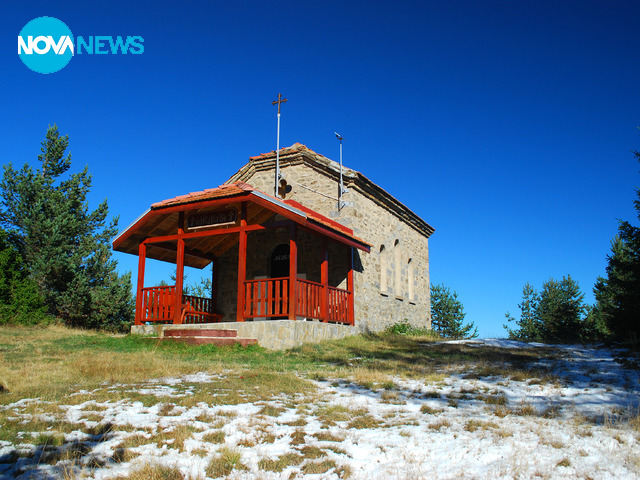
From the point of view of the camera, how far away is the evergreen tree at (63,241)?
19.1m

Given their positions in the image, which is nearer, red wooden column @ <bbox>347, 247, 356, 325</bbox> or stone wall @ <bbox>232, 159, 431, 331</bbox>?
red wooden column @ <bbox>347, 247, 356, 325</bbox>

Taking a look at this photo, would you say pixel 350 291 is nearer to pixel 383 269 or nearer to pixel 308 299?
pixel 308 299

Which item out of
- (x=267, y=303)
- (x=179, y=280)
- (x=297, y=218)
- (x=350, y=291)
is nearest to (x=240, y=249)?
(x=267, y=303)

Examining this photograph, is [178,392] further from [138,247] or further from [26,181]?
[26,181]

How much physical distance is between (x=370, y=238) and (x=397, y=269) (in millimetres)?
2929

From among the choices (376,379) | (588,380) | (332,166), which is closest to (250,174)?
(332,166)

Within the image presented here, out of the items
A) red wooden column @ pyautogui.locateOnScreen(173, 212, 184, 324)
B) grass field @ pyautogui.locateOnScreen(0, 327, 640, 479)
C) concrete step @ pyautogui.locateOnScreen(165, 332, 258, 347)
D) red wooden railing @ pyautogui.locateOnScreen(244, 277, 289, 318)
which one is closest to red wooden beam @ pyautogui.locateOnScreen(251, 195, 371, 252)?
red wooden railing @ pyautogui.locateOnScreen(244, 277, 289, 318)

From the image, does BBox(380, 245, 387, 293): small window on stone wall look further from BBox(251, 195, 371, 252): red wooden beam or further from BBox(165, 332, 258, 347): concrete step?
BBox(165, 332, 258, 347): concrete step

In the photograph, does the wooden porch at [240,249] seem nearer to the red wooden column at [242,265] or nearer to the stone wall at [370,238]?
the red wooden column at [242,265]

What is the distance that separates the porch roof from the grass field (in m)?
4.36

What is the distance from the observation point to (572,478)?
11.8 feet

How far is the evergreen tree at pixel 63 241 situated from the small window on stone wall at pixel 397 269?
11.9 m

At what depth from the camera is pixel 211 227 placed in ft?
43.2

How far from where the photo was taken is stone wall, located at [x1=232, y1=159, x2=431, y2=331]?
51.9ft
